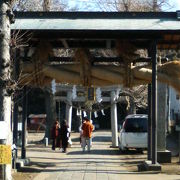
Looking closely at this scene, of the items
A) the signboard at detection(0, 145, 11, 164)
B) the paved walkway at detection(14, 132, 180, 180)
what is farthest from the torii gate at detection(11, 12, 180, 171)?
the signboard at detection(0, 145, 11, 164)

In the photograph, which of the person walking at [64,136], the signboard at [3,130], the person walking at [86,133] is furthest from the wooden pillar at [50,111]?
the signboard at [3,130]

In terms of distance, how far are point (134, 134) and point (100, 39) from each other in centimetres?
962

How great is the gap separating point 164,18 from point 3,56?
6.74 m

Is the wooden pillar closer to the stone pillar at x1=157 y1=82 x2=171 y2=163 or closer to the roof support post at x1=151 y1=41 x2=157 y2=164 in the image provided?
the stone pillar at x1=157 y1=82 x2=171 y2=163

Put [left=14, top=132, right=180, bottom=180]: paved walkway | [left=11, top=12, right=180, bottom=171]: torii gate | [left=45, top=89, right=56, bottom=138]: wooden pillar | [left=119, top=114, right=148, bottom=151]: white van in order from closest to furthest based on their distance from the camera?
[left=14, top=132, right=180, bottom=180]: paved walkway < [left=11, top=12, right=180, bottom=171]: torii gate < [left=119, top=114, right=148, bottom=151]: white van < [left=45, top=89, right=56, bottom=138]: wooden pillar

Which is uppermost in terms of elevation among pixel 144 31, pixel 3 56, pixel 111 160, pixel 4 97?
pixel 144 31

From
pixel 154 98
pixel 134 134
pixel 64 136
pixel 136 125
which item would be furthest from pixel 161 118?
pixel 64 136

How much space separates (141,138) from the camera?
24188mm

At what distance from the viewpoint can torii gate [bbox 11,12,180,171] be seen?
14891 mm

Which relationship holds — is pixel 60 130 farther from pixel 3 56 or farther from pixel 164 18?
pixel 3 56

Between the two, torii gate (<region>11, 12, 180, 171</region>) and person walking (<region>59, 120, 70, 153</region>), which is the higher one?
torii gate (<region>11, 12, 180, 171</region>)

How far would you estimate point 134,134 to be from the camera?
80.3ft

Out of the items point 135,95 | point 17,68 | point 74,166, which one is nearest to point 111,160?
point 74,166

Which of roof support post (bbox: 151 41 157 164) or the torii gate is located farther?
roof support post (bbox: 151 41 157 164)
